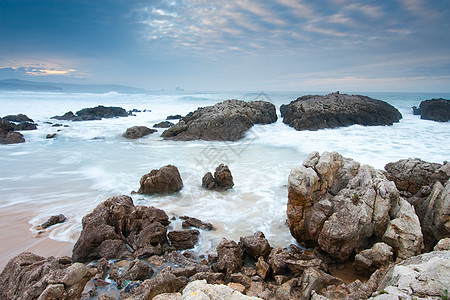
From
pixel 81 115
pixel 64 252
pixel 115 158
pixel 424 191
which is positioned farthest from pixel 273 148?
pixel 81 115

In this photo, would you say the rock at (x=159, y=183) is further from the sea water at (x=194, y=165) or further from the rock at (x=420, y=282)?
the rock at (x=420, y=282)

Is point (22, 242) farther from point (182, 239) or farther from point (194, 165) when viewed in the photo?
point (194, 165)

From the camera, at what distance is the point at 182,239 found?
Answer: 684 centimetres

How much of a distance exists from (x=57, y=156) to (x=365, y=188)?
1656 cm

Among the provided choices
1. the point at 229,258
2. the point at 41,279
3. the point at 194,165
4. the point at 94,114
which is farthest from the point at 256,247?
the point at 94,114

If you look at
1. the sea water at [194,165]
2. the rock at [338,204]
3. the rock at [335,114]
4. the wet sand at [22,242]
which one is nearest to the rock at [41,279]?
the wet sand at [22,242]

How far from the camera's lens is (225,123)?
859 inches

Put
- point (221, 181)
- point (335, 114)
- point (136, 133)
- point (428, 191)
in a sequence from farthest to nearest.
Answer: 1. point (335, 114)
2. point (136, 133)
3. point (221, 181)
4. point (428, 191)

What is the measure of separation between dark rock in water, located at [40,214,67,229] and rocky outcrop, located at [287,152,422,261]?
6459mm

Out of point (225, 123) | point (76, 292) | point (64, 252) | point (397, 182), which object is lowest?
point (64, 252)

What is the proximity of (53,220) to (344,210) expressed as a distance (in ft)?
25.5

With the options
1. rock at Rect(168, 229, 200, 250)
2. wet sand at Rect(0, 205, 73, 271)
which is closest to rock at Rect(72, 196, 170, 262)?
rock at Rect(168, 229, 200, 250)

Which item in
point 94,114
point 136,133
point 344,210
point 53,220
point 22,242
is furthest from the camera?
point 94,114

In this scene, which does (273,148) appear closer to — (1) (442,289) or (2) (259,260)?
(2) (259,260)
